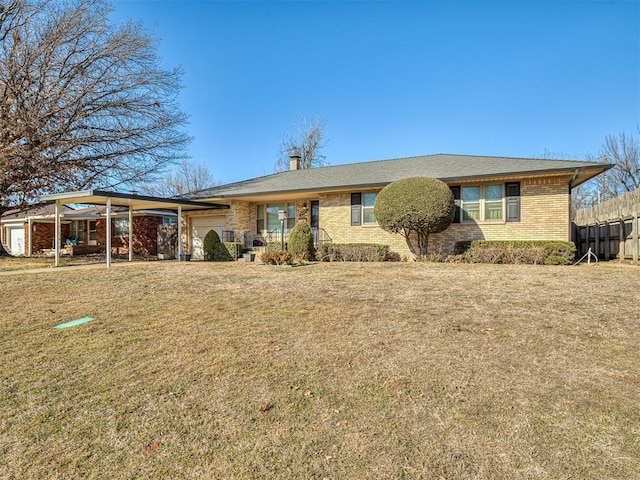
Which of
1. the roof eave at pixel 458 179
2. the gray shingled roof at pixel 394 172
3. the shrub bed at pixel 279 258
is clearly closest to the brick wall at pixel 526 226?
the roof eave at pixel 458 179

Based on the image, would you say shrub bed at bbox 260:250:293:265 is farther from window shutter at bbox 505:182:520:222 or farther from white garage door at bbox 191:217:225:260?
window shutter at bbox 505:182:520:222

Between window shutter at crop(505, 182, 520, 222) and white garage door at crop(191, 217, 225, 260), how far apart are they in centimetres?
1261

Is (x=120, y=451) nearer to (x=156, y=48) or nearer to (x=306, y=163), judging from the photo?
(x=156, y=48)

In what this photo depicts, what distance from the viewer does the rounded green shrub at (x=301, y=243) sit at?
1438 cm

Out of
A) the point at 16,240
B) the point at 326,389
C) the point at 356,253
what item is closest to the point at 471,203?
the point at 356,253

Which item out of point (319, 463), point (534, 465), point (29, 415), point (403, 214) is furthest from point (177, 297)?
point (403, 214)

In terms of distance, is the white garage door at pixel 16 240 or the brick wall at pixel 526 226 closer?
the brick wall at pixel 526 226

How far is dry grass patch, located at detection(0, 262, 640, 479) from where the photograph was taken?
7.63ft

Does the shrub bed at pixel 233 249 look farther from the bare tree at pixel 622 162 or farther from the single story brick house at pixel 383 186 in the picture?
the bare tree at pixel 622 162

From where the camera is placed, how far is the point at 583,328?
4.86 m

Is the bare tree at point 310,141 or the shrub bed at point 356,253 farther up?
the bare tree at point 310,141

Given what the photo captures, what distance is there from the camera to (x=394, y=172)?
52.7 feet

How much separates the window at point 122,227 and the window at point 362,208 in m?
15.4

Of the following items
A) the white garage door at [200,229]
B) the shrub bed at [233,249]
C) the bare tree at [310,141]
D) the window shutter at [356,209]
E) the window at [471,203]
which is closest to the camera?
the window at [471,203]
